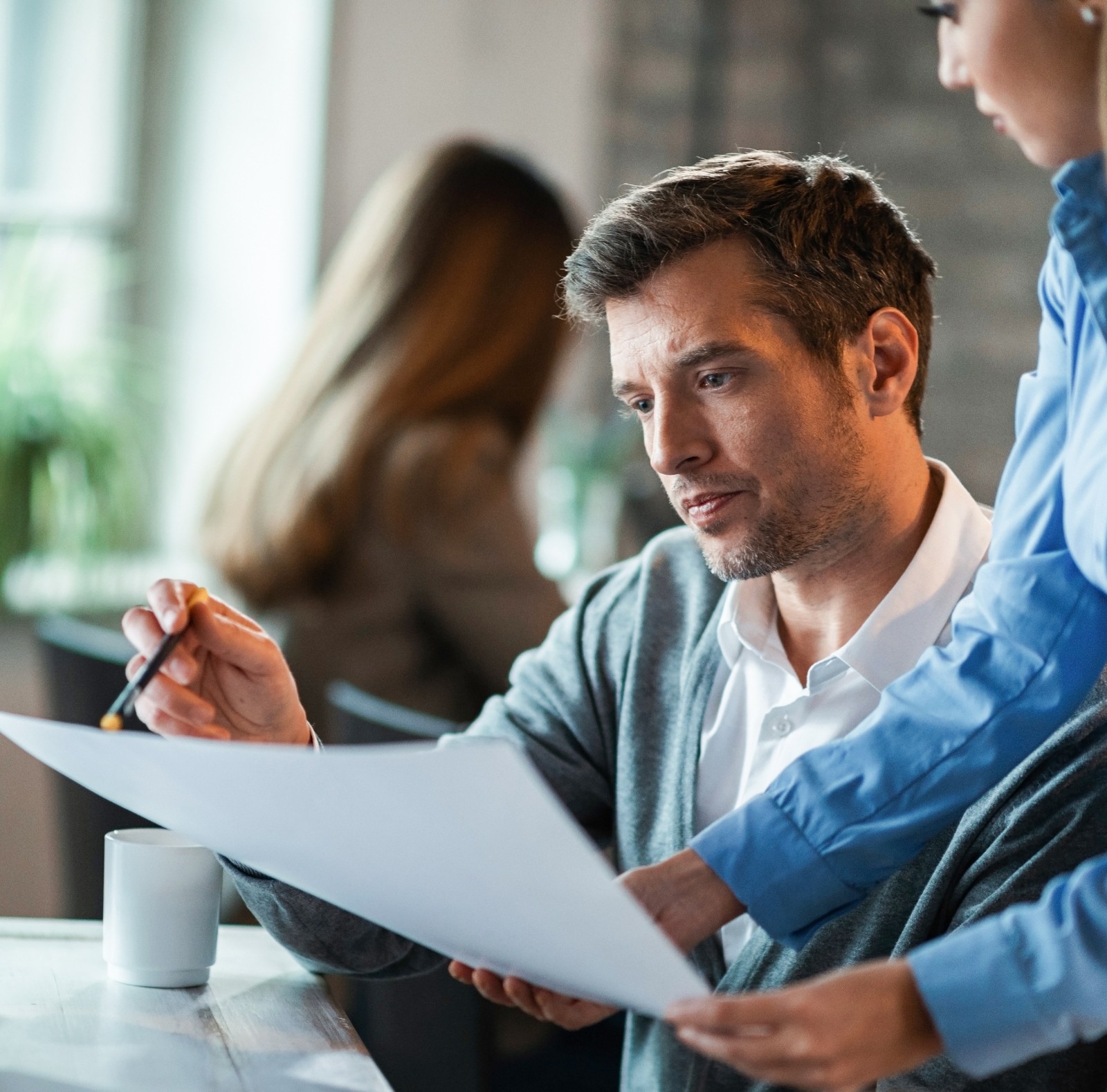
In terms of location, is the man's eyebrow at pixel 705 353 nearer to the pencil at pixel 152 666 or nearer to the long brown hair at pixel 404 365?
the pencil at pixel 152 666

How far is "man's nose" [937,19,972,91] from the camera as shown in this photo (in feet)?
2.55

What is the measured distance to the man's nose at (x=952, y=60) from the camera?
2.55ft

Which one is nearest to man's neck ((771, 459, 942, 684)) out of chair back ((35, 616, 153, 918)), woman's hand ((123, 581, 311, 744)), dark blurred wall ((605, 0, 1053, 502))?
woman's hand ((123, 581, 311, 744))

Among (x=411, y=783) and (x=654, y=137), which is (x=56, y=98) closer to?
(x=654, y=137)

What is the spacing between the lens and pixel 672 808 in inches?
47.0

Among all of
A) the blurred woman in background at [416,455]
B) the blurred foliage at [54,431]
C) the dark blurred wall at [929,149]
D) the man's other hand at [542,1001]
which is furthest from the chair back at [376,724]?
the dark blurred wall at [929,149]

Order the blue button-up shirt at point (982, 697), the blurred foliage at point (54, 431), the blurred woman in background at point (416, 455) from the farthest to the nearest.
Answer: the blurred foliage at point (54, 431)
the blurred woman in background at point (416, 455)
the blue button-up shirt at point (982, 697)

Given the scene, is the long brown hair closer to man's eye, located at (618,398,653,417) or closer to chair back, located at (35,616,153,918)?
chair back, located at (35,616,153,918)

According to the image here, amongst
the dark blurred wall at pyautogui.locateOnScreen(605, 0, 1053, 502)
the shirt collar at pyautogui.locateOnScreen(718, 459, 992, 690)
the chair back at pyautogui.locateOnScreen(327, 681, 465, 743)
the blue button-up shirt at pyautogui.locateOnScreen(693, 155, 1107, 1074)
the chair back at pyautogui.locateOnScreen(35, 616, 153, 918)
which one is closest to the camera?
the blue button-up shirt at pyautogui.locateOnScreen(693, 155, 1107, 1074)

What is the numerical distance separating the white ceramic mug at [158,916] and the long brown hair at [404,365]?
118cm

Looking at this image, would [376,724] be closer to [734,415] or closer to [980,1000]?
[734,415]

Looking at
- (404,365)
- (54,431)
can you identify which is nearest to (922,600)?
(404,365)

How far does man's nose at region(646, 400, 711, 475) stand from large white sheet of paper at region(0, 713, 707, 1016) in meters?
0.44

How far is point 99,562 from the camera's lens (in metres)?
2.75
